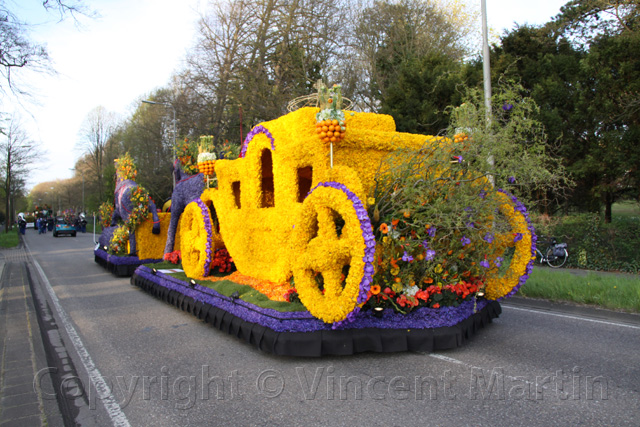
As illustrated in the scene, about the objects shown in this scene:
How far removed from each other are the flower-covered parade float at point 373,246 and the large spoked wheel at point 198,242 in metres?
1.24

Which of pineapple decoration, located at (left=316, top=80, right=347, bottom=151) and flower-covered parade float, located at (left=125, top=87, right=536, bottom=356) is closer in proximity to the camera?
flower-covered parade float, located at (left=125, top=87, right=536, bottom=356)

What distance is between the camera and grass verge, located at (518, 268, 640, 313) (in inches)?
272

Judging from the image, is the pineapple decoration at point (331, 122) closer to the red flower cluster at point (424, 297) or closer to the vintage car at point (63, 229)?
the red flower cluster at point (424, 297)

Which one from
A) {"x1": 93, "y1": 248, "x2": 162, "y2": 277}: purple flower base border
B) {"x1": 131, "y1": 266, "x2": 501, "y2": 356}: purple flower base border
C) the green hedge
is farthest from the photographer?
{"x1": 93, "y1": 248, "x2": 162, "y2": 277}: purple flower base border

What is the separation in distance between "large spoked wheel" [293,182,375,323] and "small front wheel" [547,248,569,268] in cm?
888

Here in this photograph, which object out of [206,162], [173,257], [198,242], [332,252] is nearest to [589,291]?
[332,252]

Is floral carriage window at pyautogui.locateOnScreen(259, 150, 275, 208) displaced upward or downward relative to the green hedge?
upward

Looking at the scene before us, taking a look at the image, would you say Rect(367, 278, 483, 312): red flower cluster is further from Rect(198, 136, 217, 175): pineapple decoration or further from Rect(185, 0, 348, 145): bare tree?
Rect(185, 0, 348, 145): bare tree

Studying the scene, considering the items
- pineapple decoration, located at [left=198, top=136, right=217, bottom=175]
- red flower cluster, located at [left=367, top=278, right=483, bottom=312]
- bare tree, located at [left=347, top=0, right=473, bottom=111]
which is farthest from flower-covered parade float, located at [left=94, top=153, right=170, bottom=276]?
bare tree, located at [left=347, top=0, right=473, bottom=111]

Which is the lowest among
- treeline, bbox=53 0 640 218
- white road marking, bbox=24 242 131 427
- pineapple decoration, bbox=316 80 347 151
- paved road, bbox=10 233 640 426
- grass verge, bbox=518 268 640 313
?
white road marking, bbox=24 242 131 427

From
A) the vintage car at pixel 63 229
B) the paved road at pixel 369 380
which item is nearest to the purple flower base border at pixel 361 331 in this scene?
the paved road at pixel 369 380

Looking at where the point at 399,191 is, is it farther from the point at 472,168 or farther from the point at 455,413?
the point at 455,413

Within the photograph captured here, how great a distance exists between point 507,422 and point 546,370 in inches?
55.6

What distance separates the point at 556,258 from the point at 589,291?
4609 millimetres
